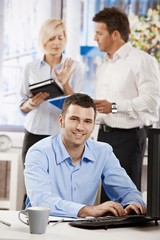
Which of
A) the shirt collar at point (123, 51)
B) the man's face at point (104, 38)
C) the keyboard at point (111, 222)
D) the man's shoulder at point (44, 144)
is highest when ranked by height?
the man's face at point (104, 38)

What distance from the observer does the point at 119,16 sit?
14.3 ft

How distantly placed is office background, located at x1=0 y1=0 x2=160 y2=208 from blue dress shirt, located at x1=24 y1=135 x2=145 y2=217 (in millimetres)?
2345

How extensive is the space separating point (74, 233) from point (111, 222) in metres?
0.20

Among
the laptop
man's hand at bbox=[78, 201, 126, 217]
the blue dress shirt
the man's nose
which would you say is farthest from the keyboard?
the man's nose

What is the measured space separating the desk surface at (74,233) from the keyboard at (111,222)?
2 centimetres

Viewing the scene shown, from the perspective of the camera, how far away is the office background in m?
5.49

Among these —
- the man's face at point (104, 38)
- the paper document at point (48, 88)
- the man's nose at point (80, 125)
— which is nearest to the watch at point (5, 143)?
the paper document at point (48, 88)

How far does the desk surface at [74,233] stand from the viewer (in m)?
2.21

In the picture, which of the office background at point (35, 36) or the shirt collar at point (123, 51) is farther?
the office background at point (35, 36)

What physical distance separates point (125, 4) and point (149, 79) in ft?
4.78

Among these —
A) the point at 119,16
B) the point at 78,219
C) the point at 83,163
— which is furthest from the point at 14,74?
the point at 78,219

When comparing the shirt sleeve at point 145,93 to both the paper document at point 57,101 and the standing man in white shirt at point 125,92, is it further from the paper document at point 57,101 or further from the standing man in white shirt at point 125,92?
the paper document at point 57,101

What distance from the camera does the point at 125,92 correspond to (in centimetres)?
430

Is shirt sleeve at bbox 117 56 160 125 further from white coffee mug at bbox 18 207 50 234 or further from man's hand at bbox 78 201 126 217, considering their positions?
white coffee mug at bbox 18 207 50 234
